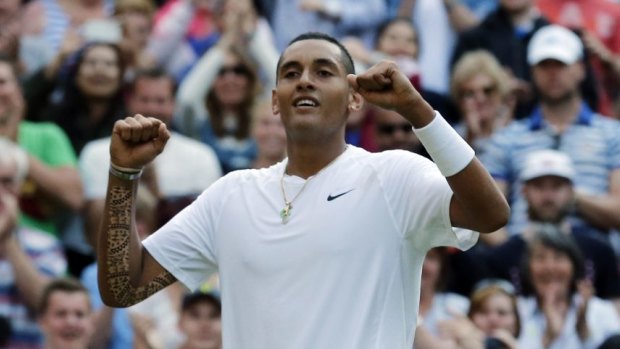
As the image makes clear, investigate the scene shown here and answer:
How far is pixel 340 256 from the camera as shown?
538 centimetres

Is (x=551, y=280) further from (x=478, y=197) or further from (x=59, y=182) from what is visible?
(x=478, y=197)

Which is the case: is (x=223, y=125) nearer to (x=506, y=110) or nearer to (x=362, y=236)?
(x=506, y=110)

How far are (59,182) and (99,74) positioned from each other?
4.09 feet

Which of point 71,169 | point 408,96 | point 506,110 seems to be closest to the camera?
point 408,96

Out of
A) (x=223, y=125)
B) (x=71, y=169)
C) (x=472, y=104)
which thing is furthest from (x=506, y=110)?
(x=71, y=169)

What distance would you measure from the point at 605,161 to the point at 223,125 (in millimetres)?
2720

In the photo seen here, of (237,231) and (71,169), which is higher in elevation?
(237,231)

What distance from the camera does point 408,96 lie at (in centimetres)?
510

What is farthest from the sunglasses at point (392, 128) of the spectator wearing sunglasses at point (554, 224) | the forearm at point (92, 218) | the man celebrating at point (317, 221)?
the man celebrating at point (317, 221)

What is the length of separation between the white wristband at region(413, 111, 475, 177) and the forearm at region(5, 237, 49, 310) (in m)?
4.37

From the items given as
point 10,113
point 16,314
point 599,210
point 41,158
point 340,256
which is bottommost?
point 16,314

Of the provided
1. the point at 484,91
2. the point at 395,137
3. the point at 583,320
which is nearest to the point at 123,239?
the point at 583,320

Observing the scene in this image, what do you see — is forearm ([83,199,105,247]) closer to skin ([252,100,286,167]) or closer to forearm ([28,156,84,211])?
forearm ([28,156,84,211])

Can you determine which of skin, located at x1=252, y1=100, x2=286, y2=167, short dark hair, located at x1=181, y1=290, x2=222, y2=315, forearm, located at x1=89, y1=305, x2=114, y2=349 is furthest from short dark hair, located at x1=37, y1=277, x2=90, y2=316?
skin, located at x1=252, y1=100, x2=286, y2=167
